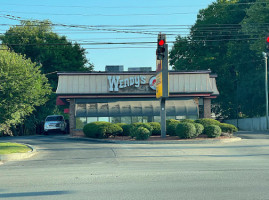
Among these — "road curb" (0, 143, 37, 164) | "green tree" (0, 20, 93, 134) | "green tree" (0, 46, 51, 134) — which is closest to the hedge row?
"green tree" (0, 46, 51, 134)

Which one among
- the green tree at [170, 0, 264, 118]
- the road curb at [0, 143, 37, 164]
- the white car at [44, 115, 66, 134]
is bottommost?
the road curb at [0, 143, 37, 164]

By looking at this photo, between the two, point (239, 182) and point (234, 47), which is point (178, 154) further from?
point (234, 47)

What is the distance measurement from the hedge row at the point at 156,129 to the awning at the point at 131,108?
19.2 ft

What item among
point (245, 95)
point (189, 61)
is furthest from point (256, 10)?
point (189, 61)

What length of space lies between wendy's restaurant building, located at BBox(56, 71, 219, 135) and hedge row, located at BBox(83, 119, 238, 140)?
6.01 metres

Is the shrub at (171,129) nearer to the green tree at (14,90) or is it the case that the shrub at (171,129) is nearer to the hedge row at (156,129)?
the hedge row at (156,129)

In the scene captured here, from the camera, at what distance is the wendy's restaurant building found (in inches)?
1490

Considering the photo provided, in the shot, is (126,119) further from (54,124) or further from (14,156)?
(14,156)

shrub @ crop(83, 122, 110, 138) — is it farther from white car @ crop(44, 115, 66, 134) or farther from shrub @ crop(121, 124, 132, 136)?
white car @ crop(44, 115, 66, 134)

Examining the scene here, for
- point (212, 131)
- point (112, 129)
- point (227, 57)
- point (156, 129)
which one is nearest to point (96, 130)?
point (112, 129)

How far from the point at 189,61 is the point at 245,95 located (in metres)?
12.4

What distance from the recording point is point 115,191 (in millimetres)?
9375

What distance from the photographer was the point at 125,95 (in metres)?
38.4

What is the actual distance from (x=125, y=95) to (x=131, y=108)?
1.43 meters
